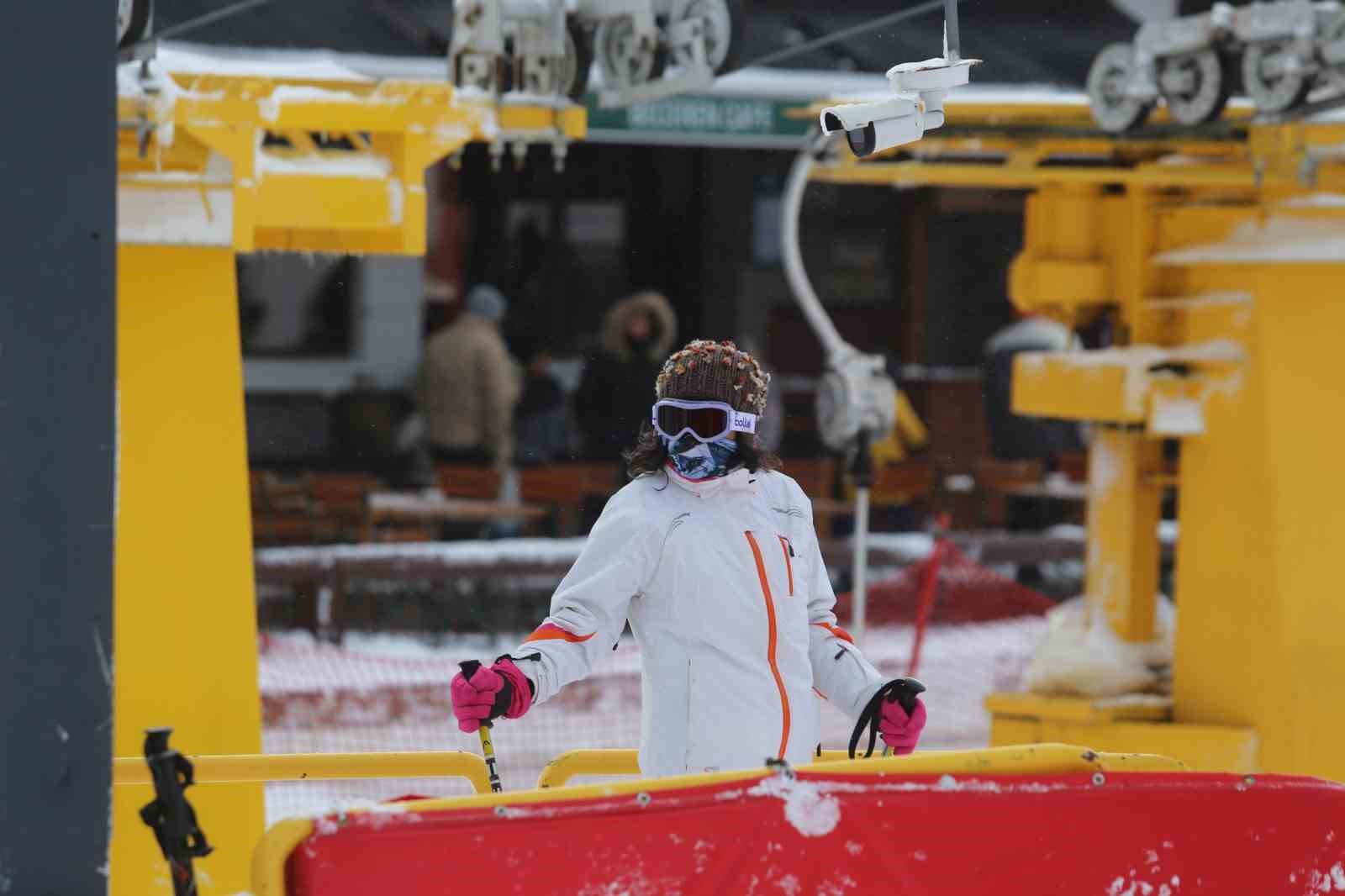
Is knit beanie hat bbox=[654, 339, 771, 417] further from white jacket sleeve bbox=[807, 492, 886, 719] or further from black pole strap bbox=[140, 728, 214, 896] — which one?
→ black pole strap bbox=[140, 728, 214, 896]

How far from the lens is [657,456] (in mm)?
4395

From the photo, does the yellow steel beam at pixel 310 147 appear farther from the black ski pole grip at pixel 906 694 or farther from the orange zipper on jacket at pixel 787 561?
the black ski pole grip at pixel 906 694

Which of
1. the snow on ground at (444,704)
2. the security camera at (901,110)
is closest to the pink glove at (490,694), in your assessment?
the security camera at (901,110)

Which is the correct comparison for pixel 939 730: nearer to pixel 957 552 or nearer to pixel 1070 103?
pixel 957 552

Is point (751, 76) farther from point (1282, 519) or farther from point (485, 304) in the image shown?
point (1282, 519)

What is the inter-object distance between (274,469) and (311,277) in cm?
167

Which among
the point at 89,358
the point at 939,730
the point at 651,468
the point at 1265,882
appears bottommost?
the point at 939,730

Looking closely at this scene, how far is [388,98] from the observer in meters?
6.32

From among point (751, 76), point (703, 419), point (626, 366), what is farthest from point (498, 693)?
point (751, 76)

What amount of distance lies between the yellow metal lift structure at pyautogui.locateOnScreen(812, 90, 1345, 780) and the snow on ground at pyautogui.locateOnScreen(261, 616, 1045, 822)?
67.7 inches

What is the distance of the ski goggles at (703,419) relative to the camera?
433cm

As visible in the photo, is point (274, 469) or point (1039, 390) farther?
point (274, 469)

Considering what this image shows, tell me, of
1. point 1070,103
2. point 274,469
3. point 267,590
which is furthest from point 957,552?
point 274,469

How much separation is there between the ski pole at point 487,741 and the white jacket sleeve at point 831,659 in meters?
0.65
